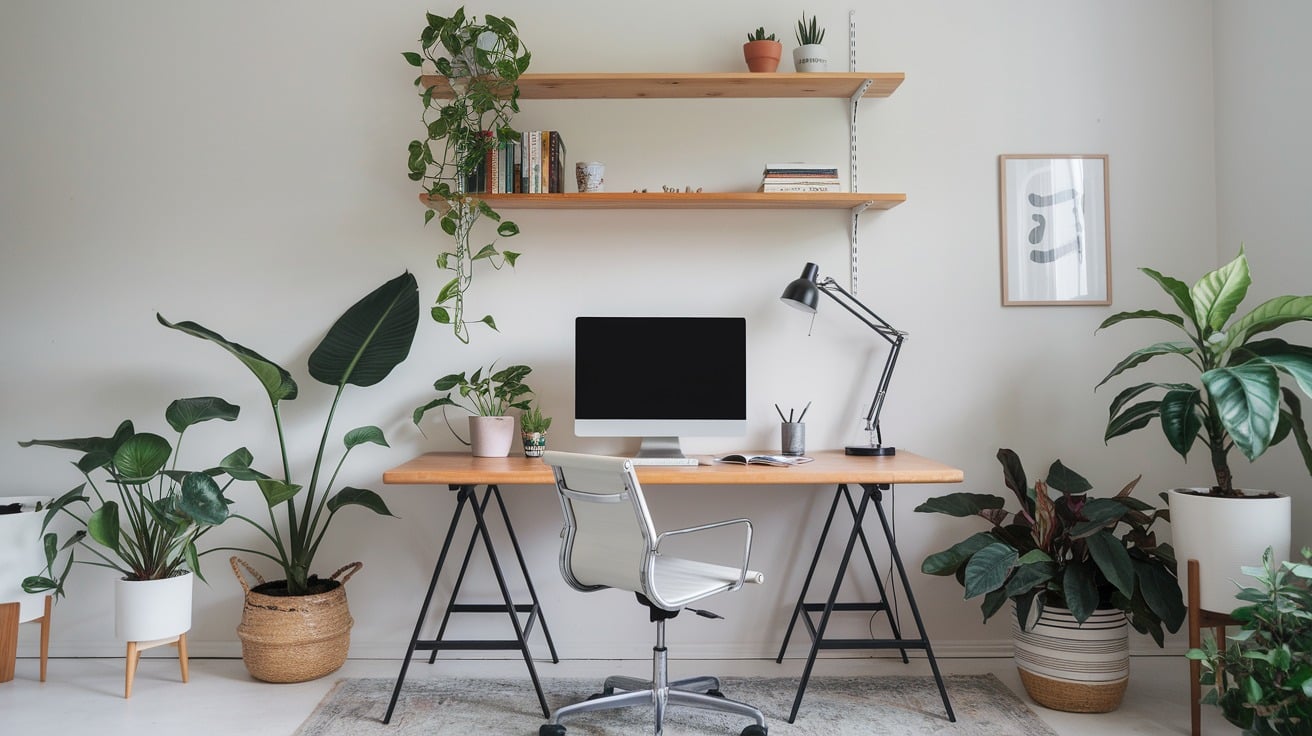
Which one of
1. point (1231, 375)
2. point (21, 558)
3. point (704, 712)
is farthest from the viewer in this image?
point (21, 558)

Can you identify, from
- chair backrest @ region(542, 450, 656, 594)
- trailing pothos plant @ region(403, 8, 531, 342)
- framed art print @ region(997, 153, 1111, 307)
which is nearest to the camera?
chair backrest @ region(542, 450, 656, 594)

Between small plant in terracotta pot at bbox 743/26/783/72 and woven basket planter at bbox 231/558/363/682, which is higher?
small plant in terracotta pot at bbox 743/26/783/72

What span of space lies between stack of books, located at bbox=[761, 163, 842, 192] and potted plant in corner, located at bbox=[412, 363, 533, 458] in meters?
1.08

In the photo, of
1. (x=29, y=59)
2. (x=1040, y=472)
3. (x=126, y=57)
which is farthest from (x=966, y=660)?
(x=29, y=59)

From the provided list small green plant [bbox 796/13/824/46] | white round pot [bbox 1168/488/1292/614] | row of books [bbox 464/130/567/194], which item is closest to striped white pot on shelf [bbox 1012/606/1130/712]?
white round pot [bbox 1168/488/1292/614]

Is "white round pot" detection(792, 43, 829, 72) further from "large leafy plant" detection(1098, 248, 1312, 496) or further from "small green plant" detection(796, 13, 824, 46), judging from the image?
"large leafy plant" detection(1098, 248, 1312, 496)

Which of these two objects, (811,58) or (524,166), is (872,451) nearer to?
(811,58)

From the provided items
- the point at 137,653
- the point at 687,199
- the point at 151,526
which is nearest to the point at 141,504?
the point at 151,526

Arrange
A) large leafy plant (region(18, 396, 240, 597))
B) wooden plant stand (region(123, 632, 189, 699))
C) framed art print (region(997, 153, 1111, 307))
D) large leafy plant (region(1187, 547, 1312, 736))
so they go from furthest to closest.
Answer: framed art print (region(997, 153, 1111, 307)) → wooden plant stand (region(123, 632, 189, 699)) → large leafy plant (region(18, 396, 240, 597)) → large leafy plant (region(1187, 547, 1312, 736))

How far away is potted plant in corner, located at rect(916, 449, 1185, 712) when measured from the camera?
2.63m

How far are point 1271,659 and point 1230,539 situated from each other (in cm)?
42

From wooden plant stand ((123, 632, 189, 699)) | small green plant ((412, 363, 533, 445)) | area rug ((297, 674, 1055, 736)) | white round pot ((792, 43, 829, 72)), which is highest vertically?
white round pot ((792, 43, 829, 72))

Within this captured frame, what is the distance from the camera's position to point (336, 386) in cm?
329

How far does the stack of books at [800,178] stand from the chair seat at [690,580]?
1323 millimetres
